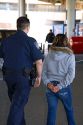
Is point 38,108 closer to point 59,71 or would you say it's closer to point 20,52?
point 59,71

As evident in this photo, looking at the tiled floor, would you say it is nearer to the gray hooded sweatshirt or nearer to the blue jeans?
the blue jeans

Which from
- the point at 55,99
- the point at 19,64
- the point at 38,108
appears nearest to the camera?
the point at 19,64

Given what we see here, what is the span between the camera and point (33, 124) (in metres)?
5.35

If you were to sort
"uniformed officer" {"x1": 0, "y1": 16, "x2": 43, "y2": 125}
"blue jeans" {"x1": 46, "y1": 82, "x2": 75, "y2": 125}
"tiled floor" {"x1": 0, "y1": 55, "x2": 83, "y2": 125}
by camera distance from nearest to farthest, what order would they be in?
"uniformed officer" {"x1": 0, "y1": 16, "x2": 43, "y2": 125}, "blue jeans" {"x1": 46, "y1": 82, "x2": 75, "y2": 125}, "tiled floor" {"x1": 0, "y1": 55, "x2": 83, "y2": 125}

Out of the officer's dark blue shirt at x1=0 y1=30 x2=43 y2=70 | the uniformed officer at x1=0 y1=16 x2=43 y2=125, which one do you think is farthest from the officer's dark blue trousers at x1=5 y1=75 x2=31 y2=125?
the officer's dark blue shirt at x1=0 y1=30 x2=43 y2=70

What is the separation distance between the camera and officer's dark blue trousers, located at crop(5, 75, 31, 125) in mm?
4543

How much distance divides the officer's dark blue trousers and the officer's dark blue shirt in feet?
0.51

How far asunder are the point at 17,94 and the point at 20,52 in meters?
0.55

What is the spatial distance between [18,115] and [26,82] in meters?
0.46

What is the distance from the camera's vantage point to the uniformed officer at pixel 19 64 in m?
4.54

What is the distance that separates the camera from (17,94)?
4.57 meters

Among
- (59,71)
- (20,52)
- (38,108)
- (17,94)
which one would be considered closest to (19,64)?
(20,52)

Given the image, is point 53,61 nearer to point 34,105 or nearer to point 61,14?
point 34,105

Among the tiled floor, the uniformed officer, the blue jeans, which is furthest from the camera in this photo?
the tiled floor
